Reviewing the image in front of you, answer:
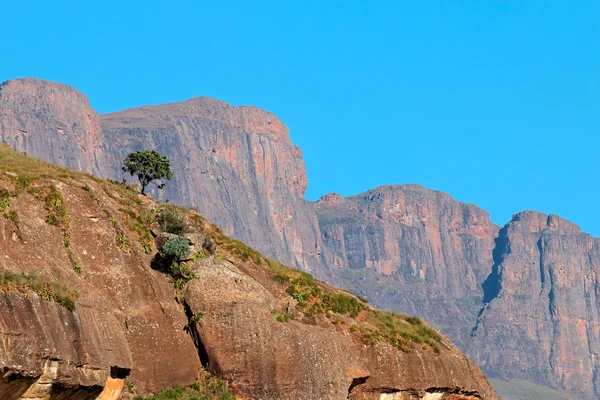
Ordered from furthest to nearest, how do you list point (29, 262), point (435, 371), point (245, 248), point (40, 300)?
1. point (245, 248)
2. point (435, 371)
3. point (29, 262)
4. point (40, 300)

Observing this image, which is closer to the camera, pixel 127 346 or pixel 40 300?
pixel 40 300

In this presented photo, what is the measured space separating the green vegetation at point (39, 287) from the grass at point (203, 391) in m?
6.89

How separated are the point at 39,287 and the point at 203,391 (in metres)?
10.5

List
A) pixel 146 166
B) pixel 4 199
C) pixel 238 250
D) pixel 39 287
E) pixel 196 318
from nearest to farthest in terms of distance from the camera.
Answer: pixel 39 287 → pixel 4 199 → pixel 196 318 → pixel 238 250 → pixel 146 166

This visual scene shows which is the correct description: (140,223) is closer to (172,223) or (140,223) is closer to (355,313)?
(172,223)

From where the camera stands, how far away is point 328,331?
1998 inches

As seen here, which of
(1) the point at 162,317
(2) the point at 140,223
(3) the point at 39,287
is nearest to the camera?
(3) the point at 39,287

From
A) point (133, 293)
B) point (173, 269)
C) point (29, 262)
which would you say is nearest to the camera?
point (29, 262)

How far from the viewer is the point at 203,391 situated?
46.8m

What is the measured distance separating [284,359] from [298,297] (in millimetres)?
6911

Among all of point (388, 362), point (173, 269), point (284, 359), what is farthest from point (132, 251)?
point (388, 362)

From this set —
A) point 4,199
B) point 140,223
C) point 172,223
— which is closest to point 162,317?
point 140,223

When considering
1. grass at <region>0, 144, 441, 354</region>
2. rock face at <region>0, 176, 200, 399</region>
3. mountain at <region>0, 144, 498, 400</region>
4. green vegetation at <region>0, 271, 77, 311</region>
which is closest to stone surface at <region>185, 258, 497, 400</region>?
mountain at <region>0, 144, 498, 400</region>

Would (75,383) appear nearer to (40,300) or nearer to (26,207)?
(40,300)
